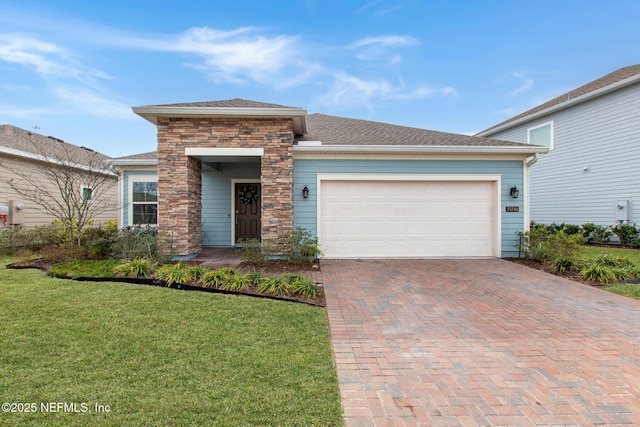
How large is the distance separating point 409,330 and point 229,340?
202 centimetres

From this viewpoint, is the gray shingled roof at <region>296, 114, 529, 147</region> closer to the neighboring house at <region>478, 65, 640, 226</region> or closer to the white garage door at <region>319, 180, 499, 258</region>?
the white garage door at <region>319, 180, 499, 258</region>

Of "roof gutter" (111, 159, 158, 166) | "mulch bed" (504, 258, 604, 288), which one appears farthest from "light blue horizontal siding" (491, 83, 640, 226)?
"roof gutter" (111, 159, 158, 166)

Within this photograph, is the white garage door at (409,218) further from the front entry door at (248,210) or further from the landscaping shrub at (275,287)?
the landscaping shrub at (275,287)

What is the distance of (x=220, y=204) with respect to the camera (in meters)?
9.88

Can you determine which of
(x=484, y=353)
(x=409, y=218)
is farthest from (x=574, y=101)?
(x=484, y=353)

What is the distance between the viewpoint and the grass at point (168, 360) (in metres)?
2.06

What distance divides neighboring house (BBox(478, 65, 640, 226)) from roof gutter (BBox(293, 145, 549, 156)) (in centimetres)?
519

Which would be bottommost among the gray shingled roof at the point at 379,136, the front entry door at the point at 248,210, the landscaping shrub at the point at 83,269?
the landscaping shrub at the point at 83,269

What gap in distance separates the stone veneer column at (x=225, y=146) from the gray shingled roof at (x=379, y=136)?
137cm

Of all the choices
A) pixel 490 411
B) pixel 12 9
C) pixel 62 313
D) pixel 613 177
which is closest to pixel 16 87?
pixel 12 9

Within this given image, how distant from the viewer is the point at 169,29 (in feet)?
32.4

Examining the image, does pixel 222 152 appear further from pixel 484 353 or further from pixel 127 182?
pixel 484 353

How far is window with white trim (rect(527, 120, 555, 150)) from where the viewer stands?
12.9 metres

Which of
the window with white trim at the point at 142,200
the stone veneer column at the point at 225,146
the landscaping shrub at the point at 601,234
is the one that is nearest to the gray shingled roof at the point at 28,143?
the window with white trim at the point at 142,200
